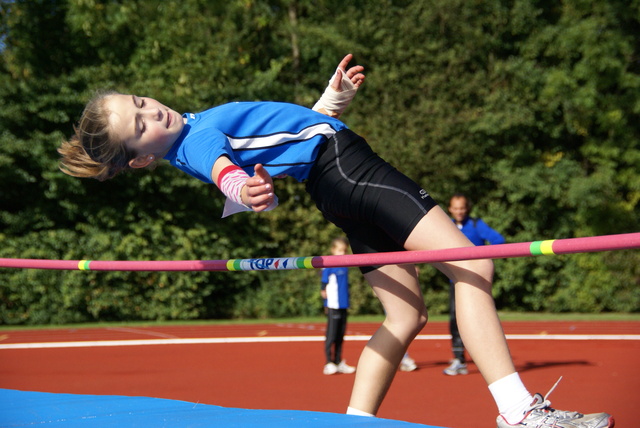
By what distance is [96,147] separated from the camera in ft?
8.11

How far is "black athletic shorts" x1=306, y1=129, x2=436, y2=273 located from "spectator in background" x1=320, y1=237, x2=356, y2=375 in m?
3.80

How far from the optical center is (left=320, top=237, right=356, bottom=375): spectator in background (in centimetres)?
621

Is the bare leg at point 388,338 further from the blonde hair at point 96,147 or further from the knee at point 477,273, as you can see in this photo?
the blonde hair at point 96,147

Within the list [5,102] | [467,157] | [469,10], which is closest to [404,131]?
[467,157]

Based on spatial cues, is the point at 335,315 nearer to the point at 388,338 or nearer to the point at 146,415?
the point at 388,338

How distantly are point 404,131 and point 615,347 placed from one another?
5.76 m

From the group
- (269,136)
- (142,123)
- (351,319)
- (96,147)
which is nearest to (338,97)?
(269,136)

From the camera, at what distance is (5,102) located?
1066cm

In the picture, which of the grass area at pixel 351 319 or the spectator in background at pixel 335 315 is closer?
the spectator in background at pixel 335 315

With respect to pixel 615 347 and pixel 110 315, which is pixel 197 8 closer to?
pixel 110 315

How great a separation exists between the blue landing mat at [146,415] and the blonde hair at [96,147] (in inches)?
34.2

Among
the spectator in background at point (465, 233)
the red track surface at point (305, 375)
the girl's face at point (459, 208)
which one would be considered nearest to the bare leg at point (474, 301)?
the red track surface at point (305, 375)

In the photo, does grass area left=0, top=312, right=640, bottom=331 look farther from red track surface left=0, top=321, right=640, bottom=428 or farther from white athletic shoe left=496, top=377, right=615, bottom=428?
white athletic shoe left=496, top=377, right=615, bottom=428

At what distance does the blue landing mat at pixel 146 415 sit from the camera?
2.36 meters
